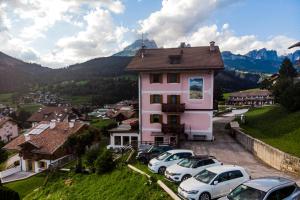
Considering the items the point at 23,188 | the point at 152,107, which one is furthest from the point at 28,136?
the point at 152,107

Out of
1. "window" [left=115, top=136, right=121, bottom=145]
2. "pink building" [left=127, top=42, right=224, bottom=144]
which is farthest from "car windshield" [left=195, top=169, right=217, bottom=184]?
"window" [left=115, top=136, right=121, bottom=145]

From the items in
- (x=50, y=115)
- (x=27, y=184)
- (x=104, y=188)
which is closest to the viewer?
(x=104, y=188)

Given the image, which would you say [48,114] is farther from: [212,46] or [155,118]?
[212,46]

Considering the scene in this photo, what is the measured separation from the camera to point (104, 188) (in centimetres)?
2272

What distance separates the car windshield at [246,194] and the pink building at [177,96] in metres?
22.0

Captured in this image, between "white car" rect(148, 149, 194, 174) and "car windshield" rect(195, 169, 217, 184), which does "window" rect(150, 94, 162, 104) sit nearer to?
"white car" rect(148, 149, 194, 174)

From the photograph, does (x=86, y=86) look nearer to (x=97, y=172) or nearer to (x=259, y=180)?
(x=97, y=172)

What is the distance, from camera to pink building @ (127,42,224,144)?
36875mm

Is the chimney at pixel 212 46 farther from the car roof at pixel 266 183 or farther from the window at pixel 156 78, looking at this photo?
the car roof at pixel 266 183

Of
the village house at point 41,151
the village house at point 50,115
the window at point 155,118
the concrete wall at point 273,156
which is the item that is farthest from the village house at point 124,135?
the village house at point 50,115

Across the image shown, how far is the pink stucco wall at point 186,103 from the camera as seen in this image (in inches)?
1457

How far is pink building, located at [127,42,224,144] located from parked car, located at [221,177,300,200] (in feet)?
72.6

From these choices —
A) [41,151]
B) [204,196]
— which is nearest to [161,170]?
[204,196]

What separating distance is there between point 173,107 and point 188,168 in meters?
18.3
